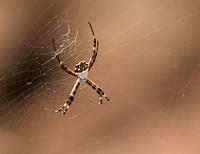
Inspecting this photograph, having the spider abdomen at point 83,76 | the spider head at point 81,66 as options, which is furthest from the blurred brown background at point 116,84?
the spider head at point 81,66

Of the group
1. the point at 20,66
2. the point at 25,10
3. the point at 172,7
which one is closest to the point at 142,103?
the point at 172,7

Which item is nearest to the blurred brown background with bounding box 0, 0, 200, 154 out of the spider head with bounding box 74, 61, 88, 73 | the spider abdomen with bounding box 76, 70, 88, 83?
the spider abdomen with bounding box 76, 70, 88, 83

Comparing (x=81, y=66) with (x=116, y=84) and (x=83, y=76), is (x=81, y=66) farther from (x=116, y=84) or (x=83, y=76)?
(x=116, y=84)

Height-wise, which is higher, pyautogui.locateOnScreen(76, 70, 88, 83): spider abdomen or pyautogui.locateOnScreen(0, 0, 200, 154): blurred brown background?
pyautogui.locateOnScreen(0, 0, 200, 154): blurred brown background

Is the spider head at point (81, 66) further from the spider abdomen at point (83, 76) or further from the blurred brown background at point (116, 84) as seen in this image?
the blurred brown background at point (116, 84)

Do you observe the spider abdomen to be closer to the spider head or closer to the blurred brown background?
the spider head

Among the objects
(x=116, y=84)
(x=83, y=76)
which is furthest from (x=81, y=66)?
(x=116, y=84)

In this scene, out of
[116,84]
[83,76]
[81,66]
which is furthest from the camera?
[116,84]

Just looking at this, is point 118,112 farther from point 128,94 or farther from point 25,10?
point 25,10

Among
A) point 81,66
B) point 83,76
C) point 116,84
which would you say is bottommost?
point 81,66
